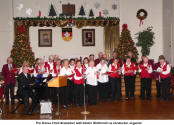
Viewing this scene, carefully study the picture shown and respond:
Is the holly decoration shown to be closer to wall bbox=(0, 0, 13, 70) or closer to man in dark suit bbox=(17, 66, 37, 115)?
wall bbox=(0, 0, 13, 70)

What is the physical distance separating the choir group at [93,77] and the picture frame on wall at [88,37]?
16.9ft

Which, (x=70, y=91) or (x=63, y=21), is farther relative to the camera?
(x=63, y=21)

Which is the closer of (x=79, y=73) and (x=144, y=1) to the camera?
(x=79, y=73)

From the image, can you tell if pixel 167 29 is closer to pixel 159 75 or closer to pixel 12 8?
pixel 159 75

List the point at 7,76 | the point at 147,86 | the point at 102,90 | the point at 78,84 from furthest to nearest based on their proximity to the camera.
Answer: the point at 147,86
the point at 102,90
the point at 7,76
the point at 78,84

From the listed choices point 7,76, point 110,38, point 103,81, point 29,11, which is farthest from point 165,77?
point 29,11

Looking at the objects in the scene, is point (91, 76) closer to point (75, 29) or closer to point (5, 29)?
point (75, 29)

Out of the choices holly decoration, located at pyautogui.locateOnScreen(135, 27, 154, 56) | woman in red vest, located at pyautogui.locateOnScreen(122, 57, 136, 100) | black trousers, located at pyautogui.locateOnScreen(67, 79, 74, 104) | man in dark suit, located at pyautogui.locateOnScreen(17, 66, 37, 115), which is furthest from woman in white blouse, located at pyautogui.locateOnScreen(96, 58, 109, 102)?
holly decoration, located at pyautogui.locateOnScreen(135, 27, 154, 56)

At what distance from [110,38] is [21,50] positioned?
18.4 ft

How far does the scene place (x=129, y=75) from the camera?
9266mm

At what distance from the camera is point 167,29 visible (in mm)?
13383

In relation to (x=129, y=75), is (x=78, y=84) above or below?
below

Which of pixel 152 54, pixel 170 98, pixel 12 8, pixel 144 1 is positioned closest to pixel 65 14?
pixel 12 8

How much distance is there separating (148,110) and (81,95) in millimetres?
2467
